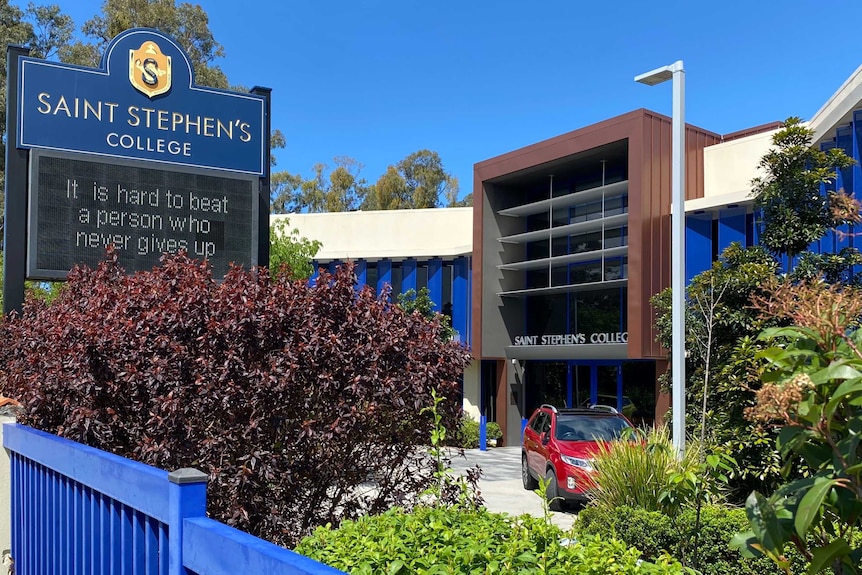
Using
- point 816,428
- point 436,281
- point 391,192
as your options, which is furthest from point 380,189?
point 816,428

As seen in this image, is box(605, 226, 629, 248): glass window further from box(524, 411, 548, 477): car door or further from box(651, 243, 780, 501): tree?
box(651, 243, 780, 501): tree

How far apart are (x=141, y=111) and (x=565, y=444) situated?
9255mm

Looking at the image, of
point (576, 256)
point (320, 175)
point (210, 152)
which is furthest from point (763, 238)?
point (320, 175)

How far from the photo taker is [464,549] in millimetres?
3363

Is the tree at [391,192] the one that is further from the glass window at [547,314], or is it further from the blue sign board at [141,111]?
the blue sign board at [141,111]

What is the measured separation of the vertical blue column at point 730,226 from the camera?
2208cm

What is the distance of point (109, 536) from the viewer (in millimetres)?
3859

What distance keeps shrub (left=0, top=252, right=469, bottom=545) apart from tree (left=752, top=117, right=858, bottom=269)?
7.65m

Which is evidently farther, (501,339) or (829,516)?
(501,339)

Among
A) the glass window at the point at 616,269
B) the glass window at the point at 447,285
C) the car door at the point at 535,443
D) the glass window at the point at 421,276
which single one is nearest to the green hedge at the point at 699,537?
the car door at the point at 535,443

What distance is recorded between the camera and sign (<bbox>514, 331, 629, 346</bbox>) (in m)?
25.0

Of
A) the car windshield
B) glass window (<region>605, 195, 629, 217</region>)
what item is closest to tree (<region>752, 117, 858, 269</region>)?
the car windshield

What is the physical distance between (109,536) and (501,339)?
1004 inches

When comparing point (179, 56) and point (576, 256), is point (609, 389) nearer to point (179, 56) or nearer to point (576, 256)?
point (576, 256)
